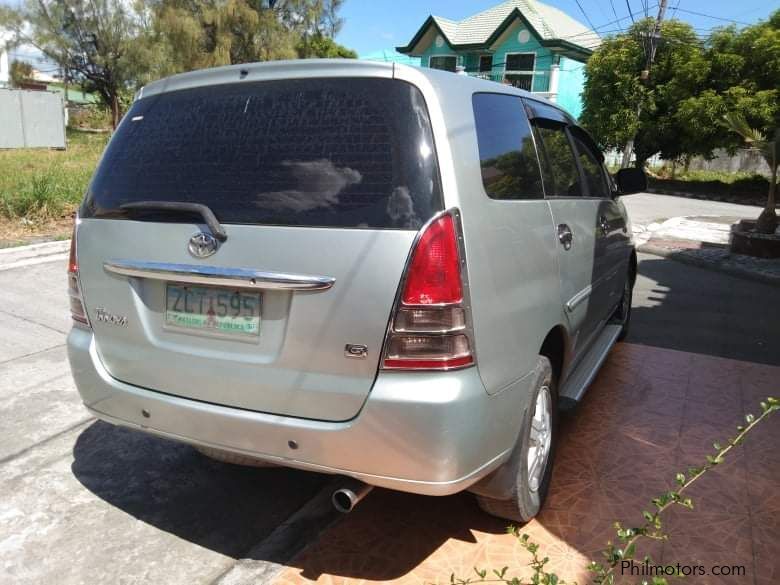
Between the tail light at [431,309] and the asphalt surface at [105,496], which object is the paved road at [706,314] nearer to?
the asphalt surface at [105,496]

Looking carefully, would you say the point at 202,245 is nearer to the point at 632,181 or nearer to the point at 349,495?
the point at 349,495

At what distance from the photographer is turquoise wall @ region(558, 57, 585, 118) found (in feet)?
112

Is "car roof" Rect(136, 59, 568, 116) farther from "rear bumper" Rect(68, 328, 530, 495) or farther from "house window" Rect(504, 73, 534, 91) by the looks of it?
"house window" Rect(504, 73, 534, 91)

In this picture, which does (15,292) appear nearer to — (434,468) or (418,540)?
(418,540)

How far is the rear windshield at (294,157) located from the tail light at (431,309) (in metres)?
0.10

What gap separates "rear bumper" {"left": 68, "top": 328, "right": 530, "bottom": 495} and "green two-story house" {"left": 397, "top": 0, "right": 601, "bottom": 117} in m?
31.8

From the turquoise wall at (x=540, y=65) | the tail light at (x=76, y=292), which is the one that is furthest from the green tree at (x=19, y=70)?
the tail light at (x=76, y=292)

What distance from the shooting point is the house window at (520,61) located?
34312 mm

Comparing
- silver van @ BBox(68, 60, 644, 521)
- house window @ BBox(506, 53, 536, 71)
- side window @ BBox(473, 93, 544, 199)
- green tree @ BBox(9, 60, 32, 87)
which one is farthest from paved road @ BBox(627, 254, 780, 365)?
green tree @ BBox(9, 60, 32, 87)

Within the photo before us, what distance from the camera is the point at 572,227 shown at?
321 centimetres

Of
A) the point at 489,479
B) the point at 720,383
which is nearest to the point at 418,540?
the point at 489,479

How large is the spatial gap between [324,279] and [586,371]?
7.08ft

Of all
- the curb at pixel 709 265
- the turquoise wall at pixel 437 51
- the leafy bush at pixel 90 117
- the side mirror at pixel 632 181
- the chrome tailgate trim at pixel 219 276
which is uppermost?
the turquoise wall at pixel 437 51

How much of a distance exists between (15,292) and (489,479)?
5.33 m
